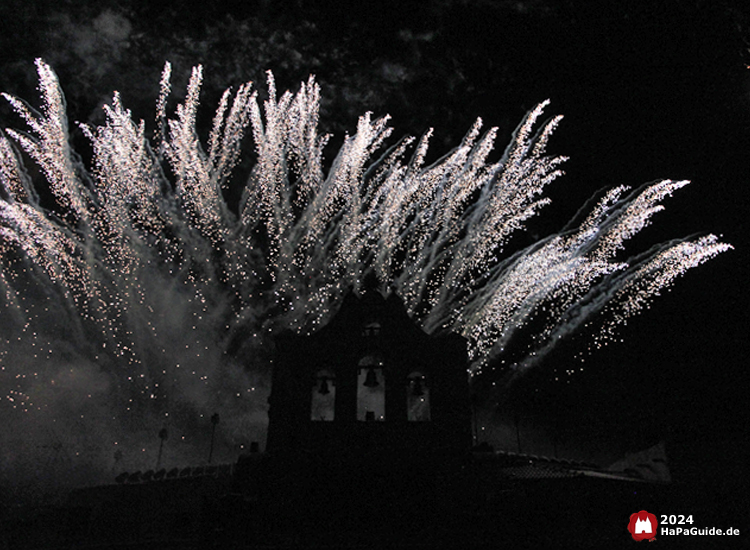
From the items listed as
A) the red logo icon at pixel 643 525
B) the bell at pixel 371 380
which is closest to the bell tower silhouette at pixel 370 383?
the bell at pixel 371 380

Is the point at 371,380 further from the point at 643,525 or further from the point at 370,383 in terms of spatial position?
the point at 643,525

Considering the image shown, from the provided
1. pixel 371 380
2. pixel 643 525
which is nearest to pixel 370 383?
pixel 371 380

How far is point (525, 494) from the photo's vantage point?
1509cm

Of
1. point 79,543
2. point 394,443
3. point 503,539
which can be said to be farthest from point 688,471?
point 79,543

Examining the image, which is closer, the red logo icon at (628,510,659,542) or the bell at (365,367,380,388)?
the red logo icon at (628,510,659,542)

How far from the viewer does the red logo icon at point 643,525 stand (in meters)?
15.0

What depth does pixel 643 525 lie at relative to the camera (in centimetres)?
1544

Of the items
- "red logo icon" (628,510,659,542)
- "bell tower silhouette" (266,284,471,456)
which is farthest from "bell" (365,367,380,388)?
"red logo icon" (628,510,659,542)

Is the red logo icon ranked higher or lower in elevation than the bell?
lower

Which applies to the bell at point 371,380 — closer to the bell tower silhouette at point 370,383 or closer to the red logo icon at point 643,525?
the bell tower silhouette at point 370,383

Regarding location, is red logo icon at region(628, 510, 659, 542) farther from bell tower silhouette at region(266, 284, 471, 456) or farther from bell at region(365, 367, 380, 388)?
bell at region(365, 367, 380, 388)

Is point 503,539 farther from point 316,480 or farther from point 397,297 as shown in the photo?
point 397,297

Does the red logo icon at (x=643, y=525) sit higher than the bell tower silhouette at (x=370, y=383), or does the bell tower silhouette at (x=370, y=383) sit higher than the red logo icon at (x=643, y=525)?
the bell tower silhouette at (x=370, y=383)

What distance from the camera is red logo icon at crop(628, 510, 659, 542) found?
15.0 meters
